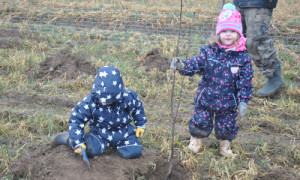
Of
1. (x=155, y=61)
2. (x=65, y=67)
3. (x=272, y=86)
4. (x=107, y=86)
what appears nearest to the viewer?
(x=107, y=86)

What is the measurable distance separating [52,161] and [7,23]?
5.59 meters

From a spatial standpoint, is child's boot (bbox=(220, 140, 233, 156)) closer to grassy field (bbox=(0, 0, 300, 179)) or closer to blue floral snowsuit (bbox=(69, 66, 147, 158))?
grassy field (bbox=(0, 0, 300, 179))

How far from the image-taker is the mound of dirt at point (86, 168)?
113 inches

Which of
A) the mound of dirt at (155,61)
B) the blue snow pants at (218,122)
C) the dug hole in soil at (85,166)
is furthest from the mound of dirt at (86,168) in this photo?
the mound of dirt at (155,61)

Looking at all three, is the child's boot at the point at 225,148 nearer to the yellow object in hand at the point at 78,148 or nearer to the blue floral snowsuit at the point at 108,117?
the blue floral snowsuit at the point at 108,117

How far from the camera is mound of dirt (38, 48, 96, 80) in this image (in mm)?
5377

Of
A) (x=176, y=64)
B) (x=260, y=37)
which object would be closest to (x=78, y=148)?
(x=176, y=64)

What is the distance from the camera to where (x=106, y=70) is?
2945 mm

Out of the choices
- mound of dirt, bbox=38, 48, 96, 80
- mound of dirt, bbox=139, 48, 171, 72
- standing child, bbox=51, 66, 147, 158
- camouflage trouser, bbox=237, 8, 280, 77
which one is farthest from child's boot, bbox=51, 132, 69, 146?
camouflage trouser, bbox=237, 8, 280, 77

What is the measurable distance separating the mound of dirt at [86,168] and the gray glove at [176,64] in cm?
92

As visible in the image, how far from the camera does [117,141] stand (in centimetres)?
325

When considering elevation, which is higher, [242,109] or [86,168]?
[242,109]

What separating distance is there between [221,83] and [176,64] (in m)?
0.50

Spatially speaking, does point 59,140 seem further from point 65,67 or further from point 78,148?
point 65,67
